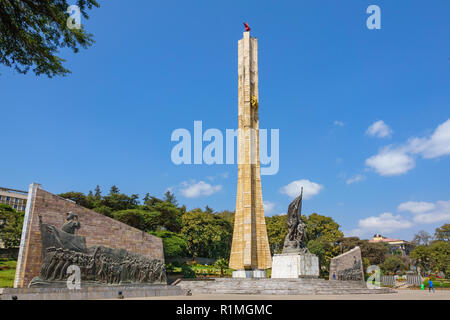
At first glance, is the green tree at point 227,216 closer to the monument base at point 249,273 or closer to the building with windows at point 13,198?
the monument base at point 249,273

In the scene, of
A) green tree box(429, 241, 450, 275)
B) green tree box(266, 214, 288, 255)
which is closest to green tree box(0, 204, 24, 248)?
green tree box(266, 214, 288, 255)

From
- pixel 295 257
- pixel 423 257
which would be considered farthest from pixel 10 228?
pixel 423 257

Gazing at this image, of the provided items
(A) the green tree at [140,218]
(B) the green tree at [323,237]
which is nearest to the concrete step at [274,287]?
(A) the green tree at [140,218]

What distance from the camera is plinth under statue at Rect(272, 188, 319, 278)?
16.1m

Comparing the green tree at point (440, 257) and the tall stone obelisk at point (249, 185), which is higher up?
the tall stone obelisk at point (249, 185)

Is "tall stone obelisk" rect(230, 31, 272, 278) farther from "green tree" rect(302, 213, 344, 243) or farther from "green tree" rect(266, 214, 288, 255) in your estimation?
"green tree" rect(302, 213, 344, 243)

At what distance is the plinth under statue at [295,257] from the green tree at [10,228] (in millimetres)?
19787

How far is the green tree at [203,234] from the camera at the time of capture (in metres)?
32.4

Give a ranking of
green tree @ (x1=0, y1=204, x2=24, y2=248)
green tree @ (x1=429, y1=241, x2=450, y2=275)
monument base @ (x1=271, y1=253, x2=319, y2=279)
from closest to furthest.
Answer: monument base @ (x1=271, y1=253, x2=319, y2=279) → green tree @ (x1=0, y1=204, x2=24, y2=248) → green tree @ (x1=429, y1=241, x2=450, y2=275)

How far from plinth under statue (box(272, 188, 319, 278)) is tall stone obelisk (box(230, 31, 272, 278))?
14.3 ft

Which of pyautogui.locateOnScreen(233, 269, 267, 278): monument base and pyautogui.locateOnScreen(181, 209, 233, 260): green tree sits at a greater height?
pyautogui.locateOnScreen(181, 209, 233, 260): green tree
